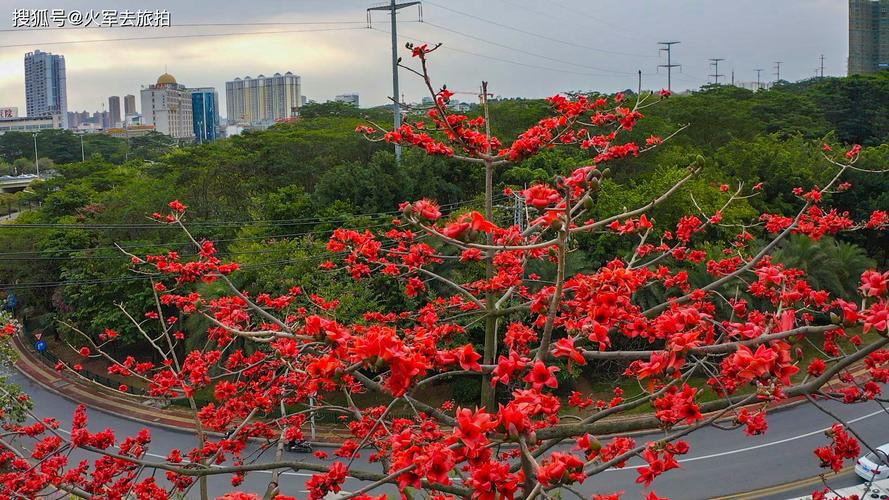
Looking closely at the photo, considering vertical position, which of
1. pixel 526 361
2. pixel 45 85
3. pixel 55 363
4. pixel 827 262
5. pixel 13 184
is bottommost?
pixel 55 363

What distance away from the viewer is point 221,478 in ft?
37.7

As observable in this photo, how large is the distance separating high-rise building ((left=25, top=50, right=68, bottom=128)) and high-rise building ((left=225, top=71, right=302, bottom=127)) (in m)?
21.8

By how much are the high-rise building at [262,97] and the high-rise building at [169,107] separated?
242 inches

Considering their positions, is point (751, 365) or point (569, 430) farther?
point (569, 430)

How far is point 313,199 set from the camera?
17766mm

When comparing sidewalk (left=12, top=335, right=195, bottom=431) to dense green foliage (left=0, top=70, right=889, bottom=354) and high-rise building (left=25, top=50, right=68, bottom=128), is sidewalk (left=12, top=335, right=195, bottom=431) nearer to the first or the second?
dense green foliage (left=0, top=70, right=889, bottom=354)

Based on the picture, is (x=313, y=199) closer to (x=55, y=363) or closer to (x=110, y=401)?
(x=110, y=401)

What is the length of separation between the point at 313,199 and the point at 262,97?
85.6 m

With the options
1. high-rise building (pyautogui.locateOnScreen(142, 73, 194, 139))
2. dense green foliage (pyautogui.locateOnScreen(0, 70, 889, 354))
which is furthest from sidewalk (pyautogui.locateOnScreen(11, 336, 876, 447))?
high-rise building (pyautogui.locateOnScreen(142, 73, 194, 139))

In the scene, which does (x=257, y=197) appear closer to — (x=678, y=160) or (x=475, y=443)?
(x=678, y=160)

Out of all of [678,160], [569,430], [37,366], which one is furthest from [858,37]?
[569,430]

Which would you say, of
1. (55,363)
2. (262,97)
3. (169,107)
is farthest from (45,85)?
(55,363)

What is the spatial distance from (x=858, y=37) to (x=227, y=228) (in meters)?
48.3

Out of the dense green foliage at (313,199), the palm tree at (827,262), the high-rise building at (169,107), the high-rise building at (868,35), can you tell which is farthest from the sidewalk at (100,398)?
the high-rise building at (169,107)
